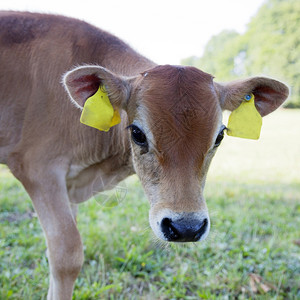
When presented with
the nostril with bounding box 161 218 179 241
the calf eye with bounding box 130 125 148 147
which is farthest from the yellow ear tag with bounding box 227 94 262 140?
the nostril with bounding box 161 218 179 241

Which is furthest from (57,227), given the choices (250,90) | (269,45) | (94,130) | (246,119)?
(269,45)

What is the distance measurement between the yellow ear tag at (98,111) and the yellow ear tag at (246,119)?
0.95m

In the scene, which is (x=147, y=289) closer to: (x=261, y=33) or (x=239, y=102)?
(x=239, y=102)

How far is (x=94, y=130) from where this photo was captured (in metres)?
2.92

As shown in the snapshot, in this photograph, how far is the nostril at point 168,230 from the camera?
6.51ft

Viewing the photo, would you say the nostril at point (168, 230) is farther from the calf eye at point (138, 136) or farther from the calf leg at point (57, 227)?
the calf leg at point (57, 227)

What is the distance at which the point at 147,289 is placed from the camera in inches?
126

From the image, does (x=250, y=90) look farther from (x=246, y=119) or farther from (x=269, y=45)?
(x=269, y=45)

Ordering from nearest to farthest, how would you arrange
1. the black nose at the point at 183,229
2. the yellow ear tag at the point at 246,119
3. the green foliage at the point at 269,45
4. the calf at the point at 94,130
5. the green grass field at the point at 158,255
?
the black nose at the point at 183,229
the calf at the point at 94,130
the yellow ear tag at the point at 246,119
the green grass field at the point at 158,255
the green foliage at the point at 269,45

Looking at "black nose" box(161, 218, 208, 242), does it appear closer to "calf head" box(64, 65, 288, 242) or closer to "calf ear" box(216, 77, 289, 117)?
"calf head" box(64, 65, 288, 242)

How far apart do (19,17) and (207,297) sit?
300 cm

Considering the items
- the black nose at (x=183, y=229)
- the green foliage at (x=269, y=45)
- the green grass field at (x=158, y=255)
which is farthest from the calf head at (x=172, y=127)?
the green foliage at (x=269, y=45)

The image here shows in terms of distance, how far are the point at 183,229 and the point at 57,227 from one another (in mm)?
1102

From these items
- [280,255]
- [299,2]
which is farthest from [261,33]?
[280,255]
